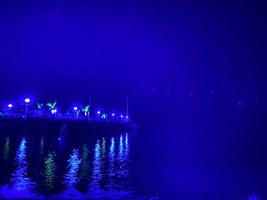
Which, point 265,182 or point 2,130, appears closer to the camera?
point 265,182

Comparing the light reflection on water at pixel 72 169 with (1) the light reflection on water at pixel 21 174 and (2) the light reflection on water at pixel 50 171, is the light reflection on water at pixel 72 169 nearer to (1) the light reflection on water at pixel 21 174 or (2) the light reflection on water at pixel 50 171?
(2) the light reflection on water at pixel 50 171

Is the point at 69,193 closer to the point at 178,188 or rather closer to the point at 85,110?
the point at 178,188

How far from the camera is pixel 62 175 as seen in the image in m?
31.7

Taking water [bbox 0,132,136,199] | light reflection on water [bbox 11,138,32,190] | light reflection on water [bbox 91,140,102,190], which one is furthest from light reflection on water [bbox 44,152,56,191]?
light reflection on water [bbox 91,140,102,190]

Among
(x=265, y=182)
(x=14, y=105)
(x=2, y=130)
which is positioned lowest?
(x=265, y=182)

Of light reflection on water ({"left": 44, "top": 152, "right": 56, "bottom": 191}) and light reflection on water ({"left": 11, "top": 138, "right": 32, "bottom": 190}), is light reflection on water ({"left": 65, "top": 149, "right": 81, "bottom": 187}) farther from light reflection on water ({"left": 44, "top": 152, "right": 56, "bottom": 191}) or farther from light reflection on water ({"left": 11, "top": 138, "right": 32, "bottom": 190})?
light reflection on water ({"left": 11, "top": 138, "right": 32, "bottom": 190})

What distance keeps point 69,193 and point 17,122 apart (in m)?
39.5

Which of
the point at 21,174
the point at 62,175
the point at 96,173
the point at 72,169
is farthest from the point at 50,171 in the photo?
the point at 96,173

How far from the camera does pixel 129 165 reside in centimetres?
3934

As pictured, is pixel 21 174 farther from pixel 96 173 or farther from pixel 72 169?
pixel 96 173

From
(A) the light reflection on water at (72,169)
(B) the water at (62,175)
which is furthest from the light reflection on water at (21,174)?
(A) the light reflection on water at (72,169)

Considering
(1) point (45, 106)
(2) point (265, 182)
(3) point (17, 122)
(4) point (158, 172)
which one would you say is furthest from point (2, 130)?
(1) point (45, 106)

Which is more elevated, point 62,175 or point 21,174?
point 21,174

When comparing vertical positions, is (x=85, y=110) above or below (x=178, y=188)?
above
